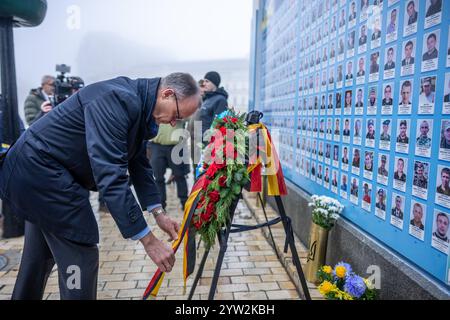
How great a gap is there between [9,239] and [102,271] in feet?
5.21


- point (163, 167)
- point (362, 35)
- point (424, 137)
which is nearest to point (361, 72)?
point (362, 35)

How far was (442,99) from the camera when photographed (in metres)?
1.75

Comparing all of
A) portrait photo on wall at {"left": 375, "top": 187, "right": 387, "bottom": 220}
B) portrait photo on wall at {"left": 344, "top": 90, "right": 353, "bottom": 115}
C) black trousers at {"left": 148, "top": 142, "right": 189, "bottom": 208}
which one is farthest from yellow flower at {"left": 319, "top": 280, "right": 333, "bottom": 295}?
black trousers at {"left": 148, "top": 142, "right": 189, "bottom": 208}

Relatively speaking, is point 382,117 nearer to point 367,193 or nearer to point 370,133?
point 370,133

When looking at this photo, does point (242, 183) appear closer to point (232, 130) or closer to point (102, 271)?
point (232, 130)

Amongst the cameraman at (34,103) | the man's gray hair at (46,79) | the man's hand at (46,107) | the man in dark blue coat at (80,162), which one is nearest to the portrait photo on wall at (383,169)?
the man in dark blue coat at (80,162)

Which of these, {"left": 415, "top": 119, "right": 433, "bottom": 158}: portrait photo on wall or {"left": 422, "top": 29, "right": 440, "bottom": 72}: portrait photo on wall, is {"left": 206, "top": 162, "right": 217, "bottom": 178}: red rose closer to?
{"left": 415, "top": 119, "right": 433, "bottom": 158}: portrait photo on wall

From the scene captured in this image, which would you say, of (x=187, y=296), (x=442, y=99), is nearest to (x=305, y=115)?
(x=442, y=99)

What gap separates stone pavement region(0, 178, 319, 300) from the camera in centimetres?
275

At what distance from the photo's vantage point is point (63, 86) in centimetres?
422

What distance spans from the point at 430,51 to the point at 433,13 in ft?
0.66

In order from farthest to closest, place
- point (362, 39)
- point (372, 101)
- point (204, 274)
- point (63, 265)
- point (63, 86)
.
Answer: point (63, 86), point (204, 274), point (362, 39), point (372, 101), point (63, 265)

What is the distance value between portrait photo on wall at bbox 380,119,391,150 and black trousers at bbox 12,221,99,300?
1.90m
